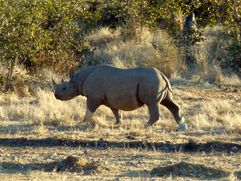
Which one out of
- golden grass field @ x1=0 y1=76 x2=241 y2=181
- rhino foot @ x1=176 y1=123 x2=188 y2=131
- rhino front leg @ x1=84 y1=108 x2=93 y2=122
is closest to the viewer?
golden grass field @ x1=0 y1=76 x2=241 y2=181

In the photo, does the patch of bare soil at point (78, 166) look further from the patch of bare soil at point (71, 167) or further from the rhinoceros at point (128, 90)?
the rhinoceros at point (128, 90)

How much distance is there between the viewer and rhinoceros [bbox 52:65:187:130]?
584 inches

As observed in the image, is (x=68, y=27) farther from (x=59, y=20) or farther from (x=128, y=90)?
(x=128, y=90)

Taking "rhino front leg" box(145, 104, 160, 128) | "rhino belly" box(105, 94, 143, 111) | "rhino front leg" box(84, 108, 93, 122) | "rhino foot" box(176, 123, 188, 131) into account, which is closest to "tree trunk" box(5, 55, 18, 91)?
"rhino front leg" box(84, 108, 93, 122)

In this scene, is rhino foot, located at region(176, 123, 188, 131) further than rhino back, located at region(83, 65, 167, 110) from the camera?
No

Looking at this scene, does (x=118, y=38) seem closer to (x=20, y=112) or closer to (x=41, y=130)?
(x=20, y=112)

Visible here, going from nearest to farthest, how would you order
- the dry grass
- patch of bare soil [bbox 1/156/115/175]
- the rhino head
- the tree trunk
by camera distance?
patch of bare soil [bbox 1/156/115/175] → the rhino head → the tree trunk → the dry grass

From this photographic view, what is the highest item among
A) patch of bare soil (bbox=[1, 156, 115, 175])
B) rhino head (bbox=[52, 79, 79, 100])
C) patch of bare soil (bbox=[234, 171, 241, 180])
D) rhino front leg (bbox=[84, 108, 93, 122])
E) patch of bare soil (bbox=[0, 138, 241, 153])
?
rhino head (bbox=[52, 79, 79, 100])

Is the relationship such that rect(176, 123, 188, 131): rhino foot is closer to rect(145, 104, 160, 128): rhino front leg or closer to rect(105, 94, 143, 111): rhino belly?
rect(145, 104, 160, 128): rhino front leg

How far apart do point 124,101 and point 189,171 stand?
17.3 feet

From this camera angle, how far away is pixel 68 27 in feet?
72.9

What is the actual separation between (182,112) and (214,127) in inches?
91.8

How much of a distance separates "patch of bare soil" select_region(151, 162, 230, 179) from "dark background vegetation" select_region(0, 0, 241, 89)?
10.9m

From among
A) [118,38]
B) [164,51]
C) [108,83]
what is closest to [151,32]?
[118,38]
